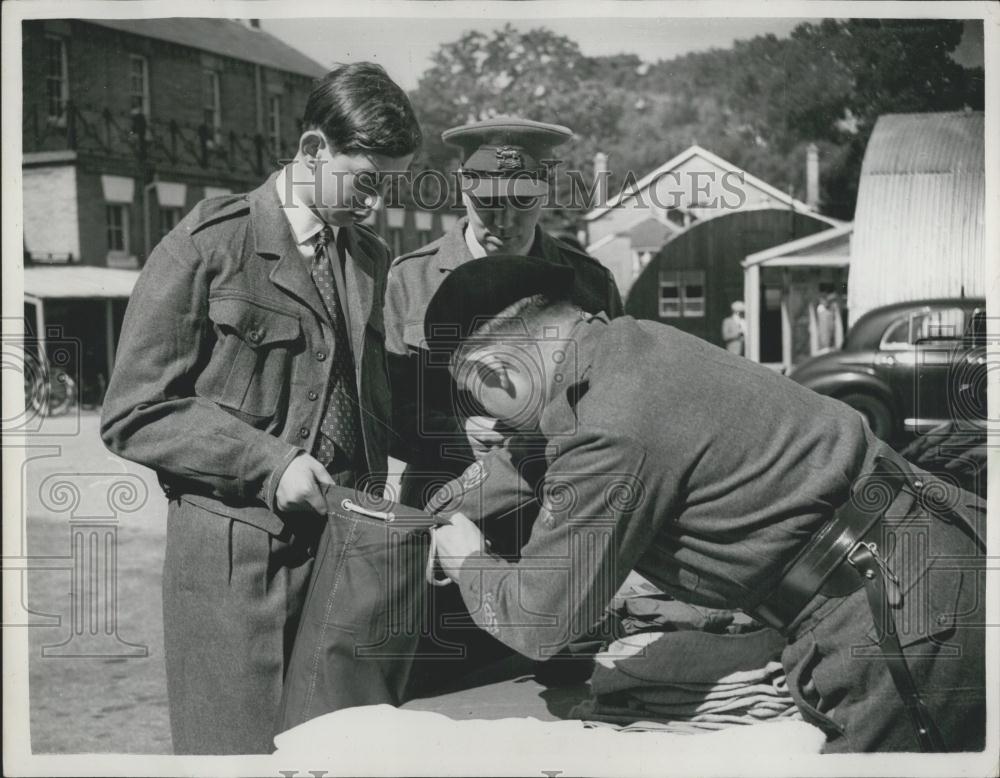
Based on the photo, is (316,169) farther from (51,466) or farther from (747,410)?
(51,466)

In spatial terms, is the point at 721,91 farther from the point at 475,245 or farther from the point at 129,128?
the point at 129,128

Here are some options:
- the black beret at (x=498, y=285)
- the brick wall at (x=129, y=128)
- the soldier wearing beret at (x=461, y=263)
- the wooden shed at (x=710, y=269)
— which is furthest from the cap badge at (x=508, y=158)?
the wooden shed at (x=710, y=269)

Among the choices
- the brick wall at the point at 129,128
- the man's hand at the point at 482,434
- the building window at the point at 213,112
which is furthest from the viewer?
the building window at the point at 213,112

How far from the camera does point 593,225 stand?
231 inches

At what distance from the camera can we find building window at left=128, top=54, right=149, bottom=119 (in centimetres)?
582

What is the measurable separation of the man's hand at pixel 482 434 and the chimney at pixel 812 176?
4.24 meters

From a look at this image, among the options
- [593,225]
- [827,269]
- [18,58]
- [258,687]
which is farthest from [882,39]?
[258,687]

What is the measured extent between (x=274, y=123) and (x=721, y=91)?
138 inches

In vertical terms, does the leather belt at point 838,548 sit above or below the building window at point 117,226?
below

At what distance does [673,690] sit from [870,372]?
18.4 ft

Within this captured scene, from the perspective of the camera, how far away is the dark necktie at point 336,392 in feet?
8.28

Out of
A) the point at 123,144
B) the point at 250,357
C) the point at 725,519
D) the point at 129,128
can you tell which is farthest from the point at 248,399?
the point at 123,144

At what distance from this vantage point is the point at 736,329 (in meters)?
7.20

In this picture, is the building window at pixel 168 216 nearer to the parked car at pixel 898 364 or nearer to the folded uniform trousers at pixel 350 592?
the parked car at pixel 898 364
